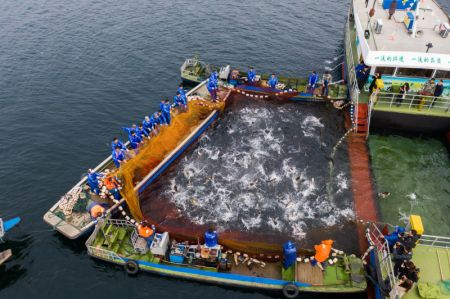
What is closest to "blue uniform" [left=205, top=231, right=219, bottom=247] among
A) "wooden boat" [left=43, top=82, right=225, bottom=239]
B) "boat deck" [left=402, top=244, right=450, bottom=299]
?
"wooden boat" [left=43, top=82, right=225, bottom=239]

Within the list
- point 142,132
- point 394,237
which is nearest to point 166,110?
point 142,132

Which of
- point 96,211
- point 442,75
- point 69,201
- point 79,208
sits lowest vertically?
point 79,208

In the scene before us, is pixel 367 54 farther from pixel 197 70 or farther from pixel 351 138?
pixel 197 70

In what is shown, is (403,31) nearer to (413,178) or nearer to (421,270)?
(413,178)

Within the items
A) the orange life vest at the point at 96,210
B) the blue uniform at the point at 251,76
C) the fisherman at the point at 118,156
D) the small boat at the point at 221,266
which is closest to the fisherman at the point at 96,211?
the orange life vest at the point at 96,210

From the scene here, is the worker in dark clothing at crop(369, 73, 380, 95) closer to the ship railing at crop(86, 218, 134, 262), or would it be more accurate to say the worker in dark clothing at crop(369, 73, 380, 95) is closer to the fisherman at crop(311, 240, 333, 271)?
the fisherman at crop(311, 240, 333, 271)

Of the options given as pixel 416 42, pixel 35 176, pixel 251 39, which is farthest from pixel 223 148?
pixel 251 39

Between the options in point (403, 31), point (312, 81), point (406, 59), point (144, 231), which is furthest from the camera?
point (312, 81)
